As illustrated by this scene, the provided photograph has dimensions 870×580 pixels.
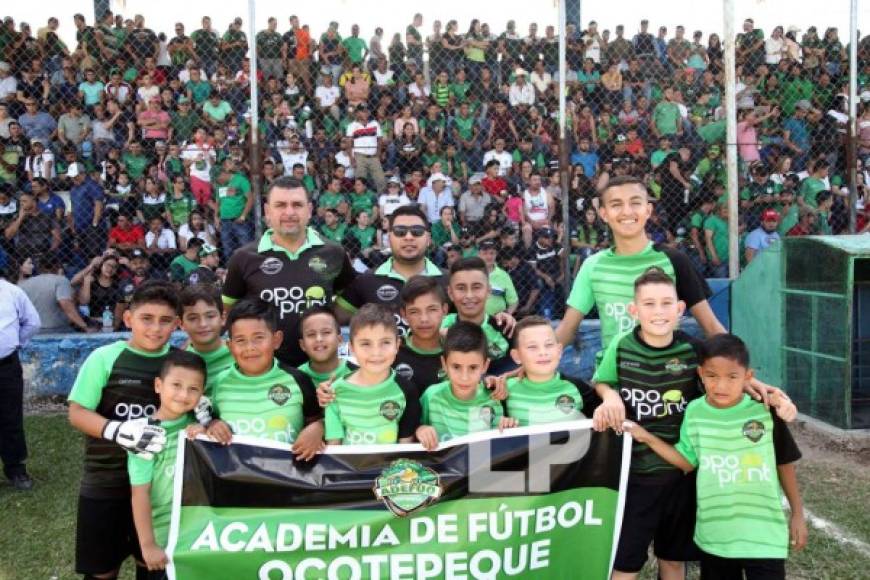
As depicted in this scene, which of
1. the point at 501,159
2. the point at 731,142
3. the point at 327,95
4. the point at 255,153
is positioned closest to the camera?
the point at 255,153

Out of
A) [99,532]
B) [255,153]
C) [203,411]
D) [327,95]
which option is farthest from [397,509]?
[327,95]

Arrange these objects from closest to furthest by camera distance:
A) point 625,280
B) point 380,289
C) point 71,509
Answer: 1. point 625,280
2. point 380,289
3. point 71,509

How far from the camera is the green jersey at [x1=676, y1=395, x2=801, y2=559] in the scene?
3467 millimetres

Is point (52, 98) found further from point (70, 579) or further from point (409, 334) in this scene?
point (409, 334)

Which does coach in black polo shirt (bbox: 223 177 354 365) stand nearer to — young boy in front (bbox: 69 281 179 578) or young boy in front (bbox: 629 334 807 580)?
young boy in front (bbox: 69 281 179 578)

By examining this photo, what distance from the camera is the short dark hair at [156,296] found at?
12.5 feet

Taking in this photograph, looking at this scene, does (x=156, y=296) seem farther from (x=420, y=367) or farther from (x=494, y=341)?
(x=494, y=341)

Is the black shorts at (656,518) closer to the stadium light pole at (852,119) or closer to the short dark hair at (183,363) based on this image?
the short dark hair at (183,363)

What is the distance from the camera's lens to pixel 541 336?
12.2 ft

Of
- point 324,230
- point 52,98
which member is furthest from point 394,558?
point 52,98

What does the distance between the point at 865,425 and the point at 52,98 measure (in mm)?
10179

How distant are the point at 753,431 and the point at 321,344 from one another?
1.84 m

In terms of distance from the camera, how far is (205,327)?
13.4 feet

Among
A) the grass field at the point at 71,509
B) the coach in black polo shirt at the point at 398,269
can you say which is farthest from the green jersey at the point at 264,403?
the grass field at the point at 71,509
